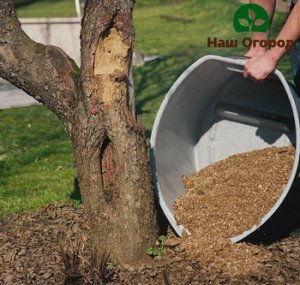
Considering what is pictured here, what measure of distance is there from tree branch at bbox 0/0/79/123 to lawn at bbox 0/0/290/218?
1.25 m

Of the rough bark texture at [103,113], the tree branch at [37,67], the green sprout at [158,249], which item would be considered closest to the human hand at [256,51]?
the rough bark texture at [103,113]

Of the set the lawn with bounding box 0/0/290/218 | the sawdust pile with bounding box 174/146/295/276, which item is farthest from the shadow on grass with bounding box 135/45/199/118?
the sawdust pile with bounding box 174/146/295/276

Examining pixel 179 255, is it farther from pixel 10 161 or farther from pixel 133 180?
pixel 10 161

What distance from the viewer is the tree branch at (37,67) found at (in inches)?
147

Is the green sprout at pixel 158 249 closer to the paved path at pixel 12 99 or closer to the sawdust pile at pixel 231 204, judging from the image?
the sawdust pile at pixel 231 204

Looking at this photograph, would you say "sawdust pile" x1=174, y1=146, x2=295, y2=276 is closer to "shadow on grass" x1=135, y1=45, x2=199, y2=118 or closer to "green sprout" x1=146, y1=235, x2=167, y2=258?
"green sprout" x1=146, y1=235, x2=167, y2=258

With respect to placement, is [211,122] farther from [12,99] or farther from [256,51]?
[12,99]

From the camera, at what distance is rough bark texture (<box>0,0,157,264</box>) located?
3482 mm

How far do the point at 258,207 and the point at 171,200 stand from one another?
57 cm

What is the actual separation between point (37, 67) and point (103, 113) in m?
0.56

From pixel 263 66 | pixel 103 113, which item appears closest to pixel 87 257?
pixel 103 113

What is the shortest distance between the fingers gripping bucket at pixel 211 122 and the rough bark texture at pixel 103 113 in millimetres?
412

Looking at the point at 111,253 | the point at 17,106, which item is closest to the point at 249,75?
the point at 111,253

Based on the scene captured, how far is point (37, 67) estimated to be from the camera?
12.3 feet
